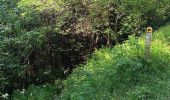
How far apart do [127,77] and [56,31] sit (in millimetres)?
3749

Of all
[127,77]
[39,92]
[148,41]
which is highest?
[148,41]

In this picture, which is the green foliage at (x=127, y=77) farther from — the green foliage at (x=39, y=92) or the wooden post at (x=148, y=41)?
the green foliage at (x=39, y=92)

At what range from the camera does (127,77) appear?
877cm

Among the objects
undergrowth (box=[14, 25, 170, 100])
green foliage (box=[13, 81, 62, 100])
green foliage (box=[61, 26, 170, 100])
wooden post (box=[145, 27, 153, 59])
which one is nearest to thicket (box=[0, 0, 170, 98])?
green foliage (box=[13, 81, 62, 100])

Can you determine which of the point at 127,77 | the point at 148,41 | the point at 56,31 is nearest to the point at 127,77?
the point at 127,77

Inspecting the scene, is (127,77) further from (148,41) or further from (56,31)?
(56,31)

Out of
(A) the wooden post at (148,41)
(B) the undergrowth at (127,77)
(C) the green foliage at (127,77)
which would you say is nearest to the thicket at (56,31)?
(B) the undergrowth at (127,77)

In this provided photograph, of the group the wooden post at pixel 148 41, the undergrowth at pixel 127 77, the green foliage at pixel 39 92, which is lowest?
the green foliage at pixel 39 92

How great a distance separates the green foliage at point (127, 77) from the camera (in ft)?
26.7

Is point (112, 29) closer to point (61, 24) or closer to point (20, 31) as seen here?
point (61, 24)

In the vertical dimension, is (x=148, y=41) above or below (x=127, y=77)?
above

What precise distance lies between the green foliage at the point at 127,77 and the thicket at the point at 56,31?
6.46 feet

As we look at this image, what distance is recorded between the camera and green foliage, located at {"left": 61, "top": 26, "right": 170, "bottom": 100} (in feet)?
26.7

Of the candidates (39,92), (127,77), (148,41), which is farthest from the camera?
(39,92)
